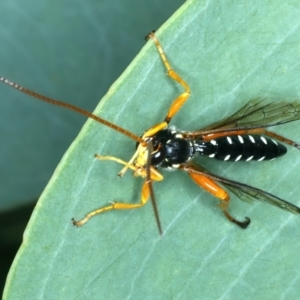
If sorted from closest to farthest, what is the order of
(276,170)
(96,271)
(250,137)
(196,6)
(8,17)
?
(196,6) → (96,271) → (276,170) → (250,137) → (8,17)

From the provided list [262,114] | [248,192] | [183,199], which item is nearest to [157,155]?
[183,199]

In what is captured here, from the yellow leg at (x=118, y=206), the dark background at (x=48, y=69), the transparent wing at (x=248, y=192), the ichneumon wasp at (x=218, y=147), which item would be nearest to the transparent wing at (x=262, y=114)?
the ichneumon wasp at (x=218, y=147)

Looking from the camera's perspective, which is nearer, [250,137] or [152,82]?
[152,82]

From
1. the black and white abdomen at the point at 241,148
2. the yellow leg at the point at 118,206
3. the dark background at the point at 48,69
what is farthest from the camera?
the dark background at the point at 48,69

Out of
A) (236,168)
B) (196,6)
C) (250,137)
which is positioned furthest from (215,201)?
(196,6)

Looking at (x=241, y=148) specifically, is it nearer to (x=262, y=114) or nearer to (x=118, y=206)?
(x=262, y=114)

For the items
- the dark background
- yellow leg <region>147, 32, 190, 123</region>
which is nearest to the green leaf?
yellow leg <region>147, 32, 190, 123</region>

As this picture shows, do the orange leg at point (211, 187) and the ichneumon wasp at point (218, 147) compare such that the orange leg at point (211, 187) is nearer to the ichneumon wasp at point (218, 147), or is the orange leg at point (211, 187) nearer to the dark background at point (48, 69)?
the ichneumon wasp at point (218, 147)

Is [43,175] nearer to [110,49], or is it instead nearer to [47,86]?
[47,86]

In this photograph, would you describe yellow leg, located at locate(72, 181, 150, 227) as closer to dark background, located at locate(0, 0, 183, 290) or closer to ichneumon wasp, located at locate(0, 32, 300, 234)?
ichneumon wasp, located at locate(0, 32, 300, 234)
